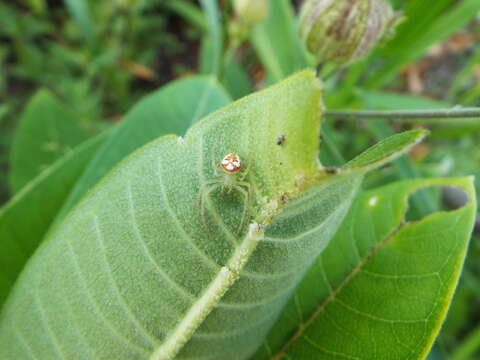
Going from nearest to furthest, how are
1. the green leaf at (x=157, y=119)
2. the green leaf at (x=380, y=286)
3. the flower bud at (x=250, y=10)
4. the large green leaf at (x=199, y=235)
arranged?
the large green leaf at (x=199, y=235) < the green leaf at (x=380, y=286) < the green leaf at (x=157, y=119) < the flower bud at (x=250, y=10)

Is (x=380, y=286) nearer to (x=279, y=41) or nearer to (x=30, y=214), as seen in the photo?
(x=30, y=214)

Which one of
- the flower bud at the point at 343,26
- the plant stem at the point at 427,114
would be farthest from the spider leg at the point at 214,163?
the flower bud at the point at 343,26

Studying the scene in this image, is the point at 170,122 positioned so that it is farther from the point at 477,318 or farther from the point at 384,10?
the point at 477,318

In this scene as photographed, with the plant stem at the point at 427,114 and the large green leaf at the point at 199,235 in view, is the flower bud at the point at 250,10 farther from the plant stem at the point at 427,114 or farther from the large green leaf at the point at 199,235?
the large green leaf at the point at 199,235

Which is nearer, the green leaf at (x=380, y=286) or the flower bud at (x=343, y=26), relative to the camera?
the green leaf at (x=380, y=286)

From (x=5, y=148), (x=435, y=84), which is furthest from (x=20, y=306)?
(x=435, y=84)

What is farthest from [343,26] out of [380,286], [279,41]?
[279,41]
